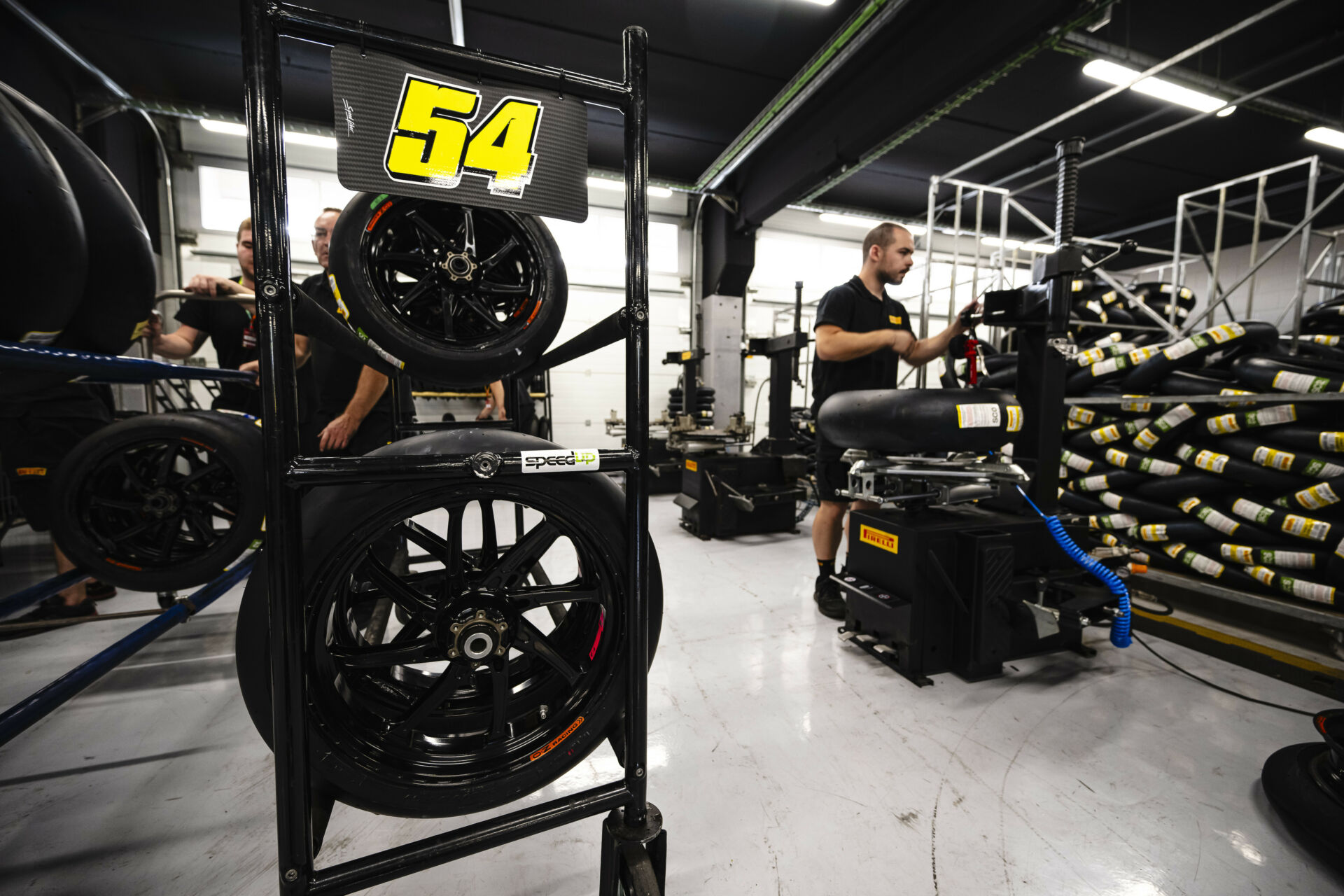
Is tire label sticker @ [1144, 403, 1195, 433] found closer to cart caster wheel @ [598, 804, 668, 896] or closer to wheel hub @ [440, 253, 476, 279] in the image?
cart caster wheel @ [598, 804, 668, 896]

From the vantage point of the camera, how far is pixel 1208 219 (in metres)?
Answer: 8.13

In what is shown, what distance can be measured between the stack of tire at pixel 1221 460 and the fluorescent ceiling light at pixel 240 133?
699 cm

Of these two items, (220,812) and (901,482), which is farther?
(901,482)

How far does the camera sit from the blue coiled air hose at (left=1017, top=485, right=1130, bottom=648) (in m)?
1.65

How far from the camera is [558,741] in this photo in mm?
851

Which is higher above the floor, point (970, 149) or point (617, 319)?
point (970, 149)

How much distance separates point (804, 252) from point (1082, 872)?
8.47 m

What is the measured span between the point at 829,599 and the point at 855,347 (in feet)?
3.85

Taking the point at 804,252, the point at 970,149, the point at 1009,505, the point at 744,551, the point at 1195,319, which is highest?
the point at 970,149

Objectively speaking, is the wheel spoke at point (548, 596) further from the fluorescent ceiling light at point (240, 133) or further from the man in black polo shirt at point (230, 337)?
the fluorescent ceiling light at point (240, 133)

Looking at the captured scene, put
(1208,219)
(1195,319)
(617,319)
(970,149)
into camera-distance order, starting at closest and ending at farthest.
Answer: (617,319) < (1195,319) < (970,149) < (1208,219)

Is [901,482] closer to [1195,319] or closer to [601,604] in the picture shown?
[601,604]

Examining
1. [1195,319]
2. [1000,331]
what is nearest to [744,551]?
[1000,331]

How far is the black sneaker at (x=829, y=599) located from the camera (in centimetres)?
233
